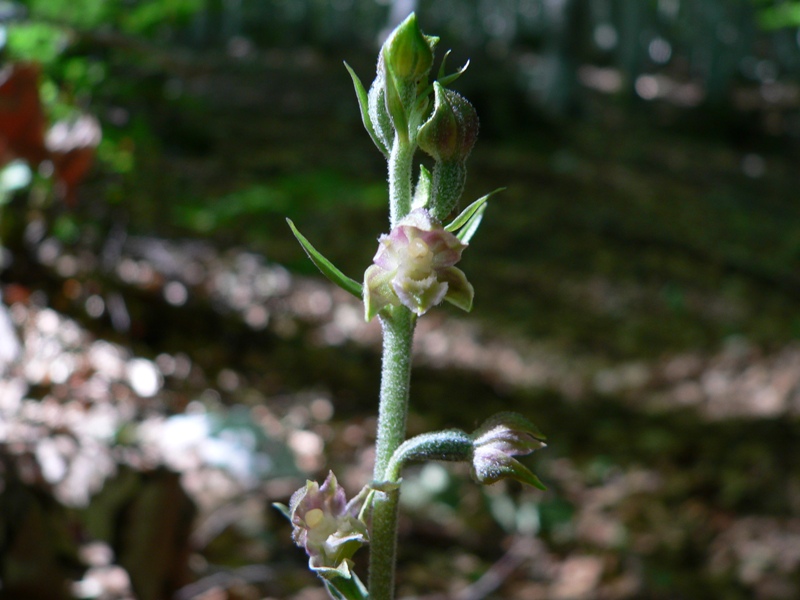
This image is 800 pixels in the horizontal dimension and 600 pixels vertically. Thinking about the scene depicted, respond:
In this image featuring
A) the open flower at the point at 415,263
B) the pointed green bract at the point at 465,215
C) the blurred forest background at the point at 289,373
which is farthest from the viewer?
the blurred forest background at the point at 289,373

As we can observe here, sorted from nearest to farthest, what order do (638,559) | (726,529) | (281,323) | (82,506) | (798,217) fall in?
1. (82,506)
2. (638,559)
3. (726,529)
4. (281,323)
5. (798,217)

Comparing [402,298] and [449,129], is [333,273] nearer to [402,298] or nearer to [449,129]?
[402,298]

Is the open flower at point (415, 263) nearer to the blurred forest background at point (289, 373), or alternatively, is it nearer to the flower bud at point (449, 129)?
the flower bud at point (449, 129)

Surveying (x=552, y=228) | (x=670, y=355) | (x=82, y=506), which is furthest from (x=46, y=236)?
(x=552, y=228)

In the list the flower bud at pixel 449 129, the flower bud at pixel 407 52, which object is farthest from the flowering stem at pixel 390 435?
the flower bud at pixel 407 52

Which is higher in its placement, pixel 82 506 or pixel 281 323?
pixel 281 323

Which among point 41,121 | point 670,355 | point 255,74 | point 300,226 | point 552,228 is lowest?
point 41,121

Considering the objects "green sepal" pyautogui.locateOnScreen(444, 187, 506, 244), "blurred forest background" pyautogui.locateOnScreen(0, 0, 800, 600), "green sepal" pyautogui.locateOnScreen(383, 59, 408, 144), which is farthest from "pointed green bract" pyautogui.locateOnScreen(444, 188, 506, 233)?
"blurred forest background" pyautogui.locateOnScreen(0, 0, 800, 600)

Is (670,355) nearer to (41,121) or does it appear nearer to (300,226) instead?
(300,226)
